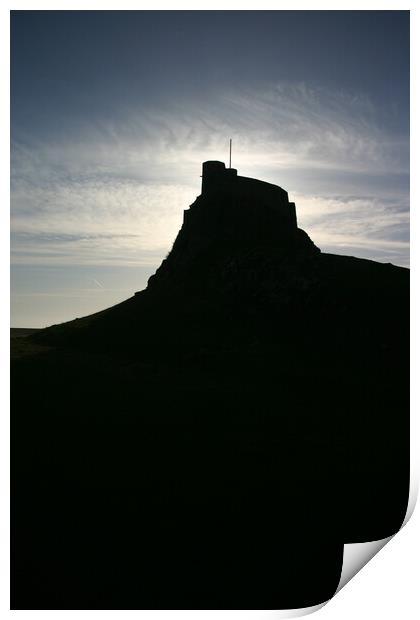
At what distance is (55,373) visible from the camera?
20.1 m

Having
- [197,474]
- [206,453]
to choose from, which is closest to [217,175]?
[206,453]

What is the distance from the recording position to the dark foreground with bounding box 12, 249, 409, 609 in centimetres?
789

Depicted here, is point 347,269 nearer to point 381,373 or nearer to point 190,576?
point 381,373

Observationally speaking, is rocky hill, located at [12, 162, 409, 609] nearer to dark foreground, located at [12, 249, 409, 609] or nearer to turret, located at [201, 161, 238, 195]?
dark foreground, located at [12, 249, 409, 609]

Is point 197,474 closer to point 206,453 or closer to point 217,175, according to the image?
point 206,453

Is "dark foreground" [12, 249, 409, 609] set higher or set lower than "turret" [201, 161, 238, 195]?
lower

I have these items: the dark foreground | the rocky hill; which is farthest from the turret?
the dark foreground

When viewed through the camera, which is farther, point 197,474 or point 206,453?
point 206,453

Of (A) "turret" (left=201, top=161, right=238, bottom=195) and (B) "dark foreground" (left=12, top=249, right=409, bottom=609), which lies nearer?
(B) "dark foreground" (left=12, top=249, right=409, bottom=609)

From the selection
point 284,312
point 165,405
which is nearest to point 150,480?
point 165,405

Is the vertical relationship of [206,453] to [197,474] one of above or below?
above

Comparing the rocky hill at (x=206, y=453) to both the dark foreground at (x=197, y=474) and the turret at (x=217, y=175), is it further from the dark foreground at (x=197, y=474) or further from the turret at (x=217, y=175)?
the turret at (x=217, y=175)

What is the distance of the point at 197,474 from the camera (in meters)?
11.2

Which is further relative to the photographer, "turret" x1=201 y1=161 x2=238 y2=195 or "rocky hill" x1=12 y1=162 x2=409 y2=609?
"turret" x1=201 y1=161 x2=238 y2=195
